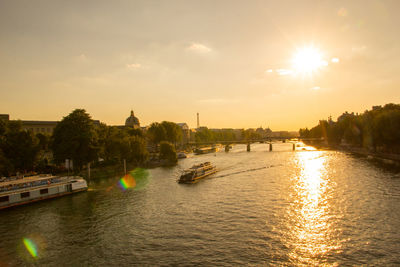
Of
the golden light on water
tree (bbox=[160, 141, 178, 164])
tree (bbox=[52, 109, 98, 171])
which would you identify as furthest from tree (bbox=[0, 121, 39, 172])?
the golden light on water

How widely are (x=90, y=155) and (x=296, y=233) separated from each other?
50950mm

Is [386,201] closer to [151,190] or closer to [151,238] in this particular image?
[151,238]

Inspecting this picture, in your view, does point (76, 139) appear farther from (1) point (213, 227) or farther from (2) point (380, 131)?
(2) point (380, 131)

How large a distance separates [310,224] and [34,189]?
148 ft

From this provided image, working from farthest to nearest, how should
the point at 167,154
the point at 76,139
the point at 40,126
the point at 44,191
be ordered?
the point at 40,126 < the point at 167,154 < the point at 76,139 < the point at 44,191

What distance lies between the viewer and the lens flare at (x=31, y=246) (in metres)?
27.2

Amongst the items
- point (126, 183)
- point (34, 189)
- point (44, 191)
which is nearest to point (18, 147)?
point (44, 191)

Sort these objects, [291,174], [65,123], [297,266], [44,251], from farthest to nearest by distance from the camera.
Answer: [291,174] < [65,123] < [44,251] < [297,266]

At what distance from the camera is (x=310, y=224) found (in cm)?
3316

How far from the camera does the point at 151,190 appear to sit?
55.1 meters

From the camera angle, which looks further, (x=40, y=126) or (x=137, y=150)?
(x=40, y=126)

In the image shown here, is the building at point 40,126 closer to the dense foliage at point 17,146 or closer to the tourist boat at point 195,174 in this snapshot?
the dense foliage at point 17,146

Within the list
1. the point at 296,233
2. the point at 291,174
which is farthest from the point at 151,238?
the point at 291,174

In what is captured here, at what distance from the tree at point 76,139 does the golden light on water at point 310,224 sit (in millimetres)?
46819
